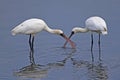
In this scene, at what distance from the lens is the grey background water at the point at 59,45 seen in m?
11.8

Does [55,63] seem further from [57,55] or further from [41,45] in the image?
[41,45]

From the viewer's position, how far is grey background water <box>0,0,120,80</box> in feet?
38.7

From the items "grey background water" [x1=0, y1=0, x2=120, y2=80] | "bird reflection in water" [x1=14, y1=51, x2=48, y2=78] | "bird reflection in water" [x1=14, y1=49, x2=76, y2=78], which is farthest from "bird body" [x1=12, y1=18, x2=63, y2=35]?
"bird reflection in water" [x1=14, y1=51, x2=48, y2=78]

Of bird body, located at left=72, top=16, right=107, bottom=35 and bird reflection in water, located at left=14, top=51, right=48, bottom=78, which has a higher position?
bird body, located at left=72, top=16, right=107, bottom=35

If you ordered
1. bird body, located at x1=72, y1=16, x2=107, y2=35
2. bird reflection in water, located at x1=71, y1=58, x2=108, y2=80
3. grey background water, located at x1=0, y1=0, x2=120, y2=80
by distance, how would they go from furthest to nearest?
bird body, located at x1=72, y1=16, x2=107, y2=35 < grey background water, located at x1=0, y1=0, x2=120, y2=80 < bird reflection in water, located at x1=71, y1=58, x2=108, y2=80

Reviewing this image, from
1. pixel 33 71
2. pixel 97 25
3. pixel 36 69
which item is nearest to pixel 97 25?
pixel 97 25

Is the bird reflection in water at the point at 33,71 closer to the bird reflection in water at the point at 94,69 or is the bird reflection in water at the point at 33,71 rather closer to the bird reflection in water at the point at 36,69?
the bird reflection in water at the point at 36,69

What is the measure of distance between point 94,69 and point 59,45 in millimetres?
3529

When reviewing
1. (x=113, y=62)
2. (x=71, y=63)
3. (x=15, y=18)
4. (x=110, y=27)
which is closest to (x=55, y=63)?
(x=71, y=63)

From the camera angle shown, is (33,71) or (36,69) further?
(36,69)

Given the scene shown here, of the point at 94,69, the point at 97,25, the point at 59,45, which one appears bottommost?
the point at 94,69

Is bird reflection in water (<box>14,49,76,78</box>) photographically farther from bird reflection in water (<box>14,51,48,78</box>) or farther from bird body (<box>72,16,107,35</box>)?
bird body (<box>72,16,107,35</box>)

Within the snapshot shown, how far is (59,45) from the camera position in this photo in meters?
15.5

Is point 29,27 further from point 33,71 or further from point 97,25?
point 33,71
